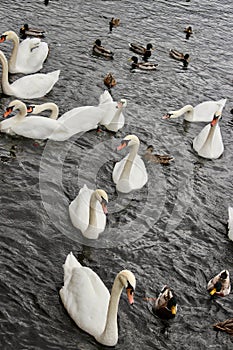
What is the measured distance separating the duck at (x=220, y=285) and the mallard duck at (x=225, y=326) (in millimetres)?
814

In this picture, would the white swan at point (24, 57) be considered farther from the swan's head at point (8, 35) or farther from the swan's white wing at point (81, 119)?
the swan's white wing at point (81, 119)

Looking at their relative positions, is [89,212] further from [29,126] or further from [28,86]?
[28,86]

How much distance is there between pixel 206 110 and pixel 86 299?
32.4 ft

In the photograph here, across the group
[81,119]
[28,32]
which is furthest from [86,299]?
[28,32]

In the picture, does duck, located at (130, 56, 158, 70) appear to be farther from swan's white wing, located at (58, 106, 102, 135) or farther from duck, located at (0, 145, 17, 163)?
duck, located at (0, 145, 17, 163)

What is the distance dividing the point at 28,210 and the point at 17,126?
3.51 m

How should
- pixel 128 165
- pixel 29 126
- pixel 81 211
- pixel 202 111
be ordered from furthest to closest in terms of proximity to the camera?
pixel 202 111 → pixel 29 126 → pixel 128 165 → pixel 81 211

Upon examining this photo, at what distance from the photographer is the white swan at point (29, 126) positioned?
Result: 646 inches

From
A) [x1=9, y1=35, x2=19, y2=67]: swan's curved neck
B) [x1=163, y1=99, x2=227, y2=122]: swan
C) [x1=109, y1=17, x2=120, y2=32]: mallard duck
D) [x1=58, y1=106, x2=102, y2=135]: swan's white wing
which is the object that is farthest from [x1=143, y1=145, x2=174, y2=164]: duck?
[x1=109, y1=17, x2=120, y2=32]: mallard duck

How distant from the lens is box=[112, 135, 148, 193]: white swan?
1514cm

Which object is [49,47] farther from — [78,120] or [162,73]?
[78,120]

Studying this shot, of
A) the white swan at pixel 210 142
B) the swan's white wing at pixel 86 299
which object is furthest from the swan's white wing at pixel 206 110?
the swan's white wing at pixel 86 299

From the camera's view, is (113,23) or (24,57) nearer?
(24,57)

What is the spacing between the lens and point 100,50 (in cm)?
2206
